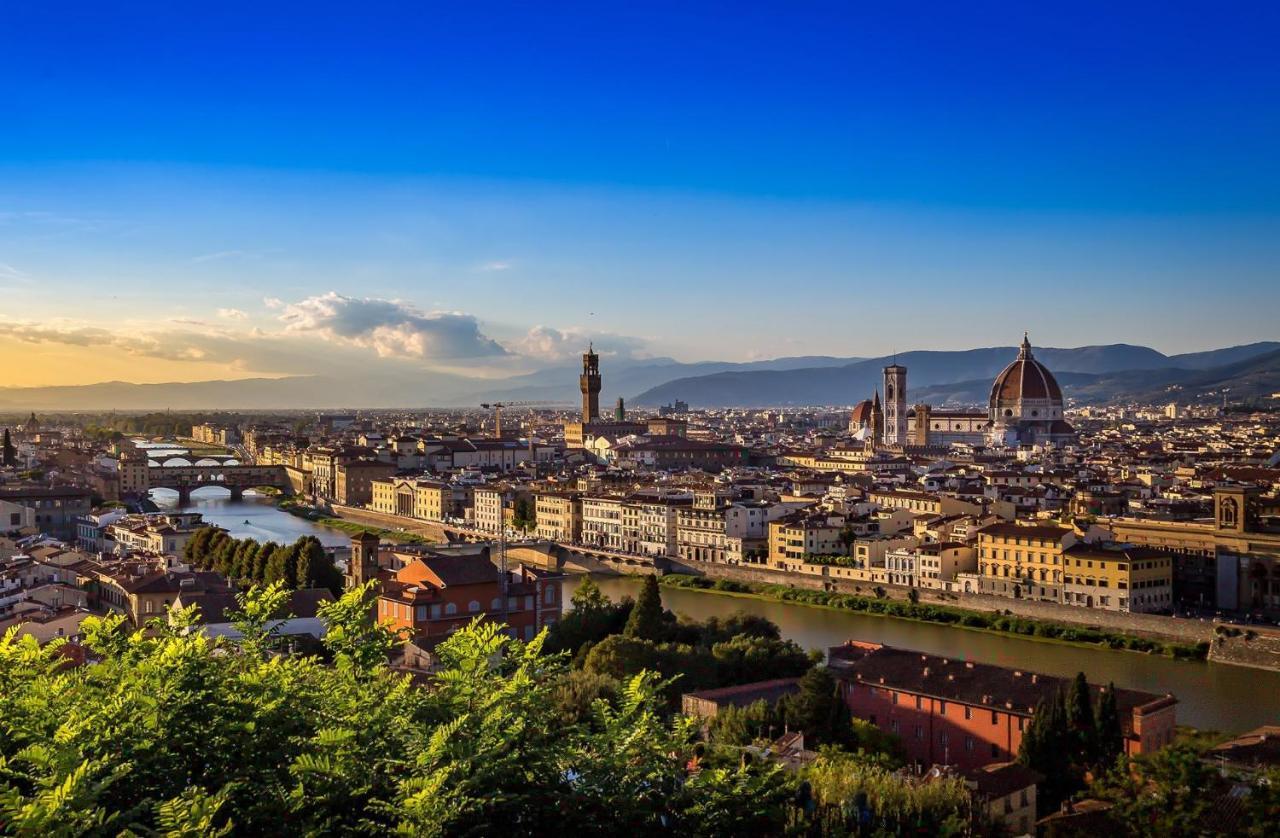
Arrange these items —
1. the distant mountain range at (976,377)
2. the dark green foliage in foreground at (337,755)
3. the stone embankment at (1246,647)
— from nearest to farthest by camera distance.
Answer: the dark green foliage in foreground at (337,755) < the stone embankment at (1246,647) < the distant mountain range at (976,377)

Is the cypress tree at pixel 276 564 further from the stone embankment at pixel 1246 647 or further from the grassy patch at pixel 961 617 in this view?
the stone embankment at pixel 1246 647

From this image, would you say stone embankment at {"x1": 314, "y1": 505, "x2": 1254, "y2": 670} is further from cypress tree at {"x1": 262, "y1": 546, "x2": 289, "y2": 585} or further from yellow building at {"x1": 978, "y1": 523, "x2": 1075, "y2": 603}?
cypress tree at {"x1": 262, "y1": 546, "x2": 289, "y2": 585}

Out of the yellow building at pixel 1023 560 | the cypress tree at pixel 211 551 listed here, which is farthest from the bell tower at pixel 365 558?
Result: the yellow building at pixel 1023 560

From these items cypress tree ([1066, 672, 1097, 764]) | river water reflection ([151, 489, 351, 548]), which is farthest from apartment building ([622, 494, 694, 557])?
cypress tree ([1066, 672, 1097, 764])

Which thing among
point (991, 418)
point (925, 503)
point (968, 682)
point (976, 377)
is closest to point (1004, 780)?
point (968, 682)

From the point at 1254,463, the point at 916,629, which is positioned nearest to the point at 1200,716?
the point at 916,629
